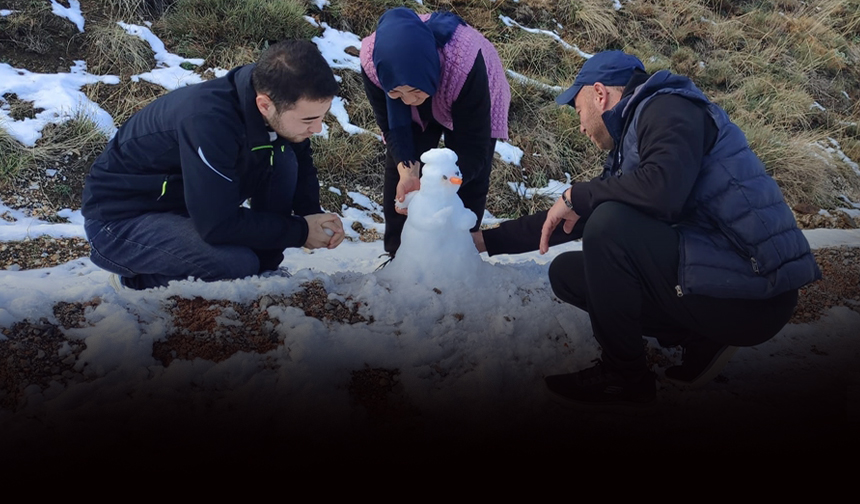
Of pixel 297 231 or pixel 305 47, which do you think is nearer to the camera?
pixel 305 47

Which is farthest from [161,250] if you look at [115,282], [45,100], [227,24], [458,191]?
[227,24]

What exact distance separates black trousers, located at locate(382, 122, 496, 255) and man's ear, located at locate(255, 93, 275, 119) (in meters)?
0.73

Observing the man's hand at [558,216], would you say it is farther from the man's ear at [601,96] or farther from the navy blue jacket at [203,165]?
the navy blue jacket at [203,165]

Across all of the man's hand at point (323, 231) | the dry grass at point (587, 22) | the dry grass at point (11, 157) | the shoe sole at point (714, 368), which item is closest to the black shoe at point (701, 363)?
the shoe sole at point (714, 368)

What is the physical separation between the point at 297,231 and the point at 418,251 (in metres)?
0.50

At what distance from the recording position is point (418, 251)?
8.04ft

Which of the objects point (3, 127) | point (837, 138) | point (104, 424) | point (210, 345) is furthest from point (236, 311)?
point (837, 138)

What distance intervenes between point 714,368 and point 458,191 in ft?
4.67

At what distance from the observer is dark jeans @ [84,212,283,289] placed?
2.39 metres

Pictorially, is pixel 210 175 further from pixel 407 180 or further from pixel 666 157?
pixel 666 157

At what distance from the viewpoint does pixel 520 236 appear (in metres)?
2.66

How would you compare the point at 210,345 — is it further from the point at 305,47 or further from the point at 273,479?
the point at 305,47

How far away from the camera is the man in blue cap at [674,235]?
177 centimetres

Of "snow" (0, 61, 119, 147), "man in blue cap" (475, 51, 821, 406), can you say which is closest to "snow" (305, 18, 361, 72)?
"snow" (0, 61, 119, 147)
